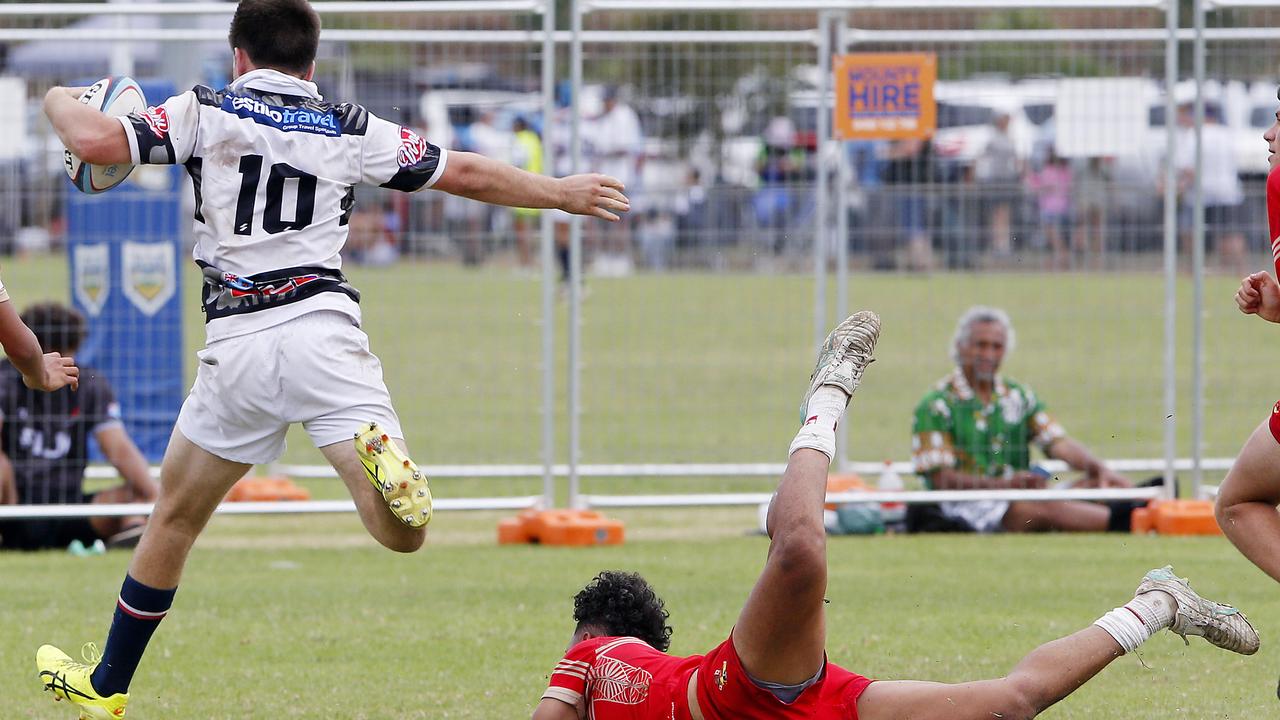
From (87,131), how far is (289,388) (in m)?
1.00

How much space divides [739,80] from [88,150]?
6792mm

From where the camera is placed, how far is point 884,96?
10.6 metres

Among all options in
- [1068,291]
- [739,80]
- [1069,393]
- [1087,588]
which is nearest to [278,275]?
[1087,588]

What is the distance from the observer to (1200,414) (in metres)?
10.5

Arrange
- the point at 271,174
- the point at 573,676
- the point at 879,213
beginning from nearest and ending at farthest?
the point at 573,676
the point at 271,174
the point at 879,213

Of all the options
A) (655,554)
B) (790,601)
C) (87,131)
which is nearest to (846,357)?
(790,601)

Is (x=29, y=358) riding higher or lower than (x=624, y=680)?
higher

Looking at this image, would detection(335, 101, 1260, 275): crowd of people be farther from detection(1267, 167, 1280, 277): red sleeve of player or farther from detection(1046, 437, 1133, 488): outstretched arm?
detection(1267, 167, 1280, 277): red sleeve of player

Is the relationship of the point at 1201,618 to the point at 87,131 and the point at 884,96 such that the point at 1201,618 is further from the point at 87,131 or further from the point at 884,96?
the point at 884,96

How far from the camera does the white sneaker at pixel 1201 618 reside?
17.8ft

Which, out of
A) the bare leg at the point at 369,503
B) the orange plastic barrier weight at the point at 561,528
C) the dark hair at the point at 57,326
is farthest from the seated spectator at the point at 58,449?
the bare leg at the point at 369,503

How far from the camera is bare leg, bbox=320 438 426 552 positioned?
5441mm

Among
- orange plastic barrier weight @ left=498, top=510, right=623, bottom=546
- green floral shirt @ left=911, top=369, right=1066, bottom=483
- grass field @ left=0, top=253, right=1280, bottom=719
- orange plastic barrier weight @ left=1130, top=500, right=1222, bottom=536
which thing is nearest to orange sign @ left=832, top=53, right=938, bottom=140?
grass field @ left=0, top=253, right=1280, bottom=719

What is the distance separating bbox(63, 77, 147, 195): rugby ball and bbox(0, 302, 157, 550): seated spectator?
464 centimetres
